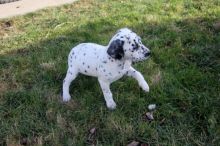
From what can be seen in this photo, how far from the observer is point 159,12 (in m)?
6.64

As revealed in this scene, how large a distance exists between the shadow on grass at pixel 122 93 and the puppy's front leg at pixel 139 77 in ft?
0.34

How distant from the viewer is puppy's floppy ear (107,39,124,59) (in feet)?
12.7

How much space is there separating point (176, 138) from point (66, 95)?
1.40 metres

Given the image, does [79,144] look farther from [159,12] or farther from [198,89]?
[159,12]

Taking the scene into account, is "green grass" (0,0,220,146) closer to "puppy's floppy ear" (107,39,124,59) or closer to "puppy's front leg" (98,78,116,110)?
"puppy's front leg" (98,78,116,110)

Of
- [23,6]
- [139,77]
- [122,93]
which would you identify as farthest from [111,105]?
[23,6]

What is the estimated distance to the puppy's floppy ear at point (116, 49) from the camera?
12.7ft

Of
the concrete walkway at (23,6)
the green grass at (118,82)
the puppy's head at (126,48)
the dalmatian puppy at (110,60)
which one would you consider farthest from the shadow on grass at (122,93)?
the concrete walkway at (23,6)

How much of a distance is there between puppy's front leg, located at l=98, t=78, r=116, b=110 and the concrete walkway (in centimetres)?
347

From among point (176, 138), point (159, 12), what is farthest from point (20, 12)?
point (176, 138)

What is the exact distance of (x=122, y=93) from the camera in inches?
177

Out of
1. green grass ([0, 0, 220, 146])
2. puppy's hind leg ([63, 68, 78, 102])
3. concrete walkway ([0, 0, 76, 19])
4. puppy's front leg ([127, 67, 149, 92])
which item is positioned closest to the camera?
green grass ([0, 0, 220, 146])

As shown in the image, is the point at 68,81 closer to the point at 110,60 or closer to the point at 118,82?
the point at 118,82

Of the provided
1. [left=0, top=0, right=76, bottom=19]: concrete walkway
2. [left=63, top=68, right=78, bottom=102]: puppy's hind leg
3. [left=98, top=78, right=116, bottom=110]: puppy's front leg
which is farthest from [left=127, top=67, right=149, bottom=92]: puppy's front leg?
[left=0, top=0, right=76, bottom=19]: concrete walkway
